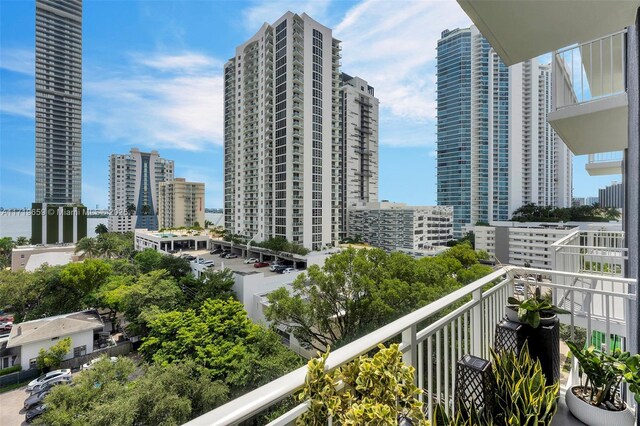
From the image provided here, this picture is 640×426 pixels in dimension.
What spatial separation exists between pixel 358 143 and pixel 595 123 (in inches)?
1317

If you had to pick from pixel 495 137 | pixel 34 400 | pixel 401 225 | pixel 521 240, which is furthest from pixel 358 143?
pixel 34 400

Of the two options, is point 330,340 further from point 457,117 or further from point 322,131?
point 457,117

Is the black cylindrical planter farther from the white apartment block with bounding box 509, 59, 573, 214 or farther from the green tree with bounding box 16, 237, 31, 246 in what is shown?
the green tree with bounding box 16, 237, 31, 246

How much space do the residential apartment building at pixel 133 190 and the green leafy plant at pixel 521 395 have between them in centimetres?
5163

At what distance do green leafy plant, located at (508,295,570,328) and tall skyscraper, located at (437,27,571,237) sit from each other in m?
33.6

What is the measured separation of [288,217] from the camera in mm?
20516

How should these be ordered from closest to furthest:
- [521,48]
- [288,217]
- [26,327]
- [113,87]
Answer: [521,48], [26,327], [288,217], [113,87]

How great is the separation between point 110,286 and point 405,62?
57.5 ft

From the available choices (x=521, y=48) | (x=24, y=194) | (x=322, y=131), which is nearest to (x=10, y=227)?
(x=24, y=194)

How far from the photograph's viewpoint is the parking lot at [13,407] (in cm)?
805

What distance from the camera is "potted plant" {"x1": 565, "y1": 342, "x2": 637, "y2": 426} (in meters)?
1.01

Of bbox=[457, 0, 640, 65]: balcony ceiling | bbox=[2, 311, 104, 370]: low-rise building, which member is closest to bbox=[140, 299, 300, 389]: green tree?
bbox=[2, 311, 104, 370]: low-rise building

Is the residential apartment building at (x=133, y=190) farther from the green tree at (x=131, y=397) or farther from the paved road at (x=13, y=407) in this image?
the green tree at (x=131, y=397)

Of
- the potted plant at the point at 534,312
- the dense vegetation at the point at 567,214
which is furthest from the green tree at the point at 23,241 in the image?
the dense vegetation at the point at 567,214
